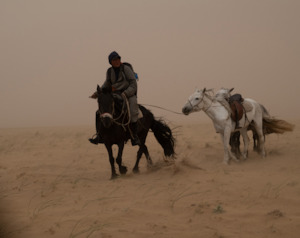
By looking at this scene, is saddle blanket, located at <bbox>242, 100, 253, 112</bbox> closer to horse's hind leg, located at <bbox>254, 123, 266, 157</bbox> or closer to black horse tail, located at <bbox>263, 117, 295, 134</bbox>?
horse's hind leg, located at <bbox>254, 123, 266, 157</bbox>

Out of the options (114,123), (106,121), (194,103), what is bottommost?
(114,123)

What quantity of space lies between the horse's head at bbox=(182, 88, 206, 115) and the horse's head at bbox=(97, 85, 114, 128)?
263 centimetres

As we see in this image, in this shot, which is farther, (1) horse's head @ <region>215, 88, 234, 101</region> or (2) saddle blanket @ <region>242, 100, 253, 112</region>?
(2) saddle blanket @ <region>242, 100, 253, 112</region>

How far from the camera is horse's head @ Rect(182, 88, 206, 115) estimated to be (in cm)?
1017

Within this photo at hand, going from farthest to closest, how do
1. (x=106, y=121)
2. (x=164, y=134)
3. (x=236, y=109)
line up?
1. (x=164, y=134)
2. (x=236, y=109)
3. (x=106, y=121)

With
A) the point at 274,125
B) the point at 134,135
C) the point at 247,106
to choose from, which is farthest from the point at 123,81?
the point at 274,125

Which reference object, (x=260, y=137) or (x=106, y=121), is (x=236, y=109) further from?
(x=106, y=121)

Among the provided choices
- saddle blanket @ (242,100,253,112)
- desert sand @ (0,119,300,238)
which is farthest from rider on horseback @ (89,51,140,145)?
saddle blanket @ (242,100,253,112)

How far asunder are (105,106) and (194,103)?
10.00 ft

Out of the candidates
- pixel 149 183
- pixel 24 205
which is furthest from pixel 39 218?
pixel 149 183

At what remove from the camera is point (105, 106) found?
8.09 meters

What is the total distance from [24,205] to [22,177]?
3063mm

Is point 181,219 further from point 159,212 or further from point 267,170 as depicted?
point 267,170

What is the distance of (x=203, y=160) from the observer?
11.4 meters
